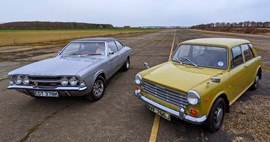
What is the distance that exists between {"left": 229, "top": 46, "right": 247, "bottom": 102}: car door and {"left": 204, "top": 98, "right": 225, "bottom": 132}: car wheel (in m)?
0.48

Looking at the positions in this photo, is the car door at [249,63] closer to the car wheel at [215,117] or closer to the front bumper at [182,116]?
the car wheel at [215,117]

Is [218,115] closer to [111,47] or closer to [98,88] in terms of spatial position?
[98,88]

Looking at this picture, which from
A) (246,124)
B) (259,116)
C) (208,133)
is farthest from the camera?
(259,116)

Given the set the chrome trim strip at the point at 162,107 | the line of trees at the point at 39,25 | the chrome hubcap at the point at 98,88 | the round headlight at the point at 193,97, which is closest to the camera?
the round headlight at the point at 193,97

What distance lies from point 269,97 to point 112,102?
4.03 meters

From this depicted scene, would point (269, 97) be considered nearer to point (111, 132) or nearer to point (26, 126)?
point (111, 132)

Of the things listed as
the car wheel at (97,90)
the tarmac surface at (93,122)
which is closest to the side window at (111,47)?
the car wheel at (97,90)

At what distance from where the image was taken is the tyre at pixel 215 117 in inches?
126

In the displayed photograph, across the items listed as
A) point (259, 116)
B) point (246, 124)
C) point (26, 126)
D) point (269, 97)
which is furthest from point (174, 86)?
point (269, 97)

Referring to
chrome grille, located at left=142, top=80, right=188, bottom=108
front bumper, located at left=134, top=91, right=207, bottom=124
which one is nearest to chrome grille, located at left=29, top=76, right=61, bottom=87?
chrome grille, located at left=142, top=80, right=188, bottom=108

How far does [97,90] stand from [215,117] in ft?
9.45

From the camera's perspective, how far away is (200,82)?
326 centimetres

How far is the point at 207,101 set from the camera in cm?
305

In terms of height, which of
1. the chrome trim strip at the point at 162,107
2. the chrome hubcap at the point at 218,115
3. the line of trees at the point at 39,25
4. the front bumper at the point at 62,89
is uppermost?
the line of trees at the point at 39,25
